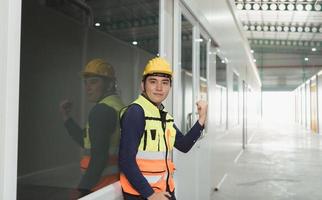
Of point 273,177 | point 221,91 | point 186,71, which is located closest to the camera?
point 186,71

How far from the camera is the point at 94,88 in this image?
71.3 inches

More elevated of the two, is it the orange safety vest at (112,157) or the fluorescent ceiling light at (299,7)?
the fluorescent ceiling light at (299,7)

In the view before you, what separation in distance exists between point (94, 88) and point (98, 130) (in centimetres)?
21

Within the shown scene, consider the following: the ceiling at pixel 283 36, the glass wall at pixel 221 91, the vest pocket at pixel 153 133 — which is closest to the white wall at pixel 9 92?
the vest pocket at pixel 153 133

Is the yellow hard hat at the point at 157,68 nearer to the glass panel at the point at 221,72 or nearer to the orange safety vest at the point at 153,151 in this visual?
the orange safety vest at the point at 153,151

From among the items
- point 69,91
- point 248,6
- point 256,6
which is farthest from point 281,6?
point 69,91

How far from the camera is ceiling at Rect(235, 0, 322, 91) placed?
1333 cm

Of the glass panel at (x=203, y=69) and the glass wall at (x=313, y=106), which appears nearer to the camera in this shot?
the glass panel at (x=203, y=69)

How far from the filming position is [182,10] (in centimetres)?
333

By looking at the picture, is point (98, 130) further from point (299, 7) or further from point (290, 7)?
point (299, 7)

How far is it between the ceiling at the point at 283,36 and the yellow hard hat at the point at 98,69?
29.8 ft

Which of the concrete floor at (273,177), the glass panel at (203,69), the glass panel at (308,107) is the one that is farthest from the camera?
the glass panel at (308,107)

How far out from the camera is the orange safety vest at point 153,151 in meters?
1.91

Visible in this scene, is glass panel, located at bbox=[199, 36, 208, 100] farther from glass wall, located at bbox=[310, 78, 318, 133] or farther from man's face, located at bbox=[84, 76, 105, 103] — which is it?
glass wall, located at bbox=[310, 78, 318, 133]
